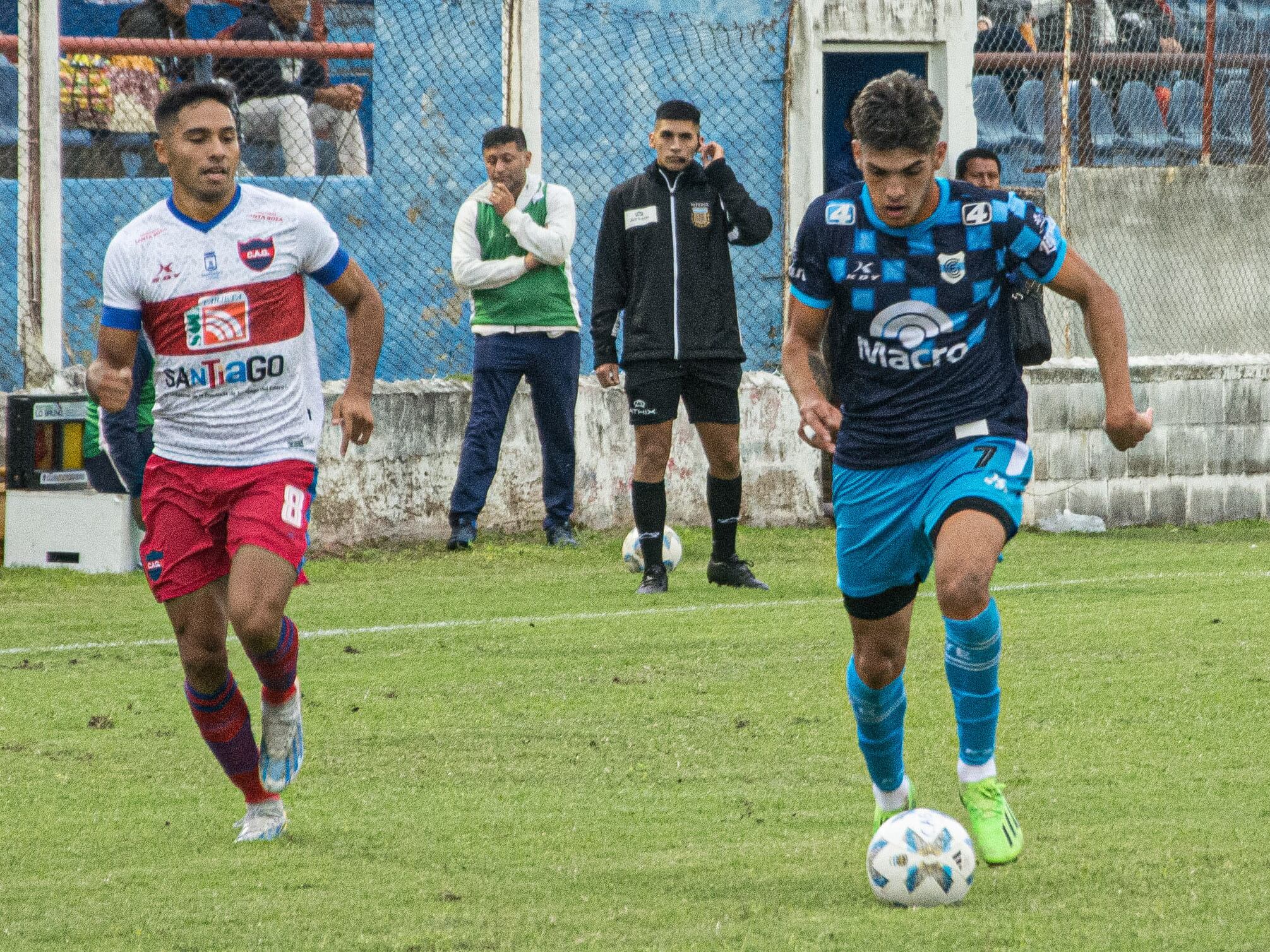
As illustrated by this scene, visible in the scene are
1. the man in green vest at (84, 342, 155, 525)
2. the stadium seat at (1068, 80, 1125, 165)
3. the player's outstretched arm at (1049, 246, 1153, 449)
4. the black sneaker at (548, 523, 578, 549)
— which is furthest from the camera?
the stadium seat at (1068, 80, 1125, 165)

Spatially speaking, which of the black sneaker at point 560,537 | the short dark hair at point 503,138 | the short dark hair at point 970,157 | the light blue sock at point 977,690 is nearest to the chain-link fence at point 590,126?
the short dark hair at point 503,138

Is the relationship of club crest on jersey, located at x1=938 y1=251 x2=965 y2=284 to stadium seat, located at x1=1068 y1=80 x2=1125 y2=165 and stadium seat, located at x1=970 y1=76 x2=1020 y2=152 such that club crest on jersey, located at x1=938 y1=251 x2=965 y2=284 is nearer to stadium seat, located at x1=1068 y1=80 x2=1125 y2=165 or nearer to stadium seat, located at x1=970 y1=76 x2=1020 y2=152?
stadium seat, located at x1=1068 y1=80 x2=1125 y2=165

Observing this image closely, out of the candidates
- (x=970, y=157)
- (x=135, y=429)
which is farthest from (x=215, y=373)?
(x=970, y=157)

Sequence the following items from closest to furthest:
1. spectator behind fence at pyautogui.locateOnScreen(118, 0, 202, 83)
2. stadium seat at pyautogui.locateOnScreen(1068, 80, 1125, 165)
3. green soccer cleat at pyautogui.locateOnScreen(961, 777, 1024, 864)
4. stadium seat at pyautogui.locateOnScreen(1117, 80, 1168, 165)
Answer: green soccer cleat at pyautogui.locateOnScreen(961, 777, 1024, 864), spectator behind fence at pyautogui.locateOnScreen(118, 0, 202, 83), stadium seat at pyautogui.locateOnScreen(1068, 80, 1125, 165), stadium seat at pyautogui.locateOnScreen(1117, 80, 1168, 165)

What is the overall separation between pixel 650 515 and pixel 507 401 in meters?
2.01

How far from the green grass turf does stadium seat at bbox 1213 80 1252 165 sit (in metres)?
6.33

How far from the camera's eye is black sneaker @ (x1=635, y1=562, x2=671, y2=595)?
381 inches

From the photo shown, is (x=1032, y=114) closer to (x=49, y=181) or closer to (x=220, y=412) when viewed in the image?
(x=49, y=181)

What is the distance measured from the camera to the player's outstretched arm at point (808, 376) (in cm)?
491

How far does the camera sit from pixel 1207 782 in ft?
17.9

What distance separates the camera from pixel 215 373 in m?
5.27

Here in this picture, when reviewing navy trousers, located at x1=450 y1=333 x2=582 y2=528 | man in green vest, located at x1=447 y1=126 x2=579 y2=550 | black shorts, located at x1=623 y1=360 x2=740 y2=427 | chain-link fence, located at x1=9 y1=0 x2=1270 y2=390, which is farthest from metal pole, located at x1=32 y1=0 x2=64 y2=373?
black shorts, located at x1=623 y1=360 x2=740 y2=427

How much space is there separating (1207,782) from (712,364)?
4.57m

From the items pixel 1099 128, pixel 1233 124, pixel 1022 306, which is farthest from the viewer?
pixel 1233 124
